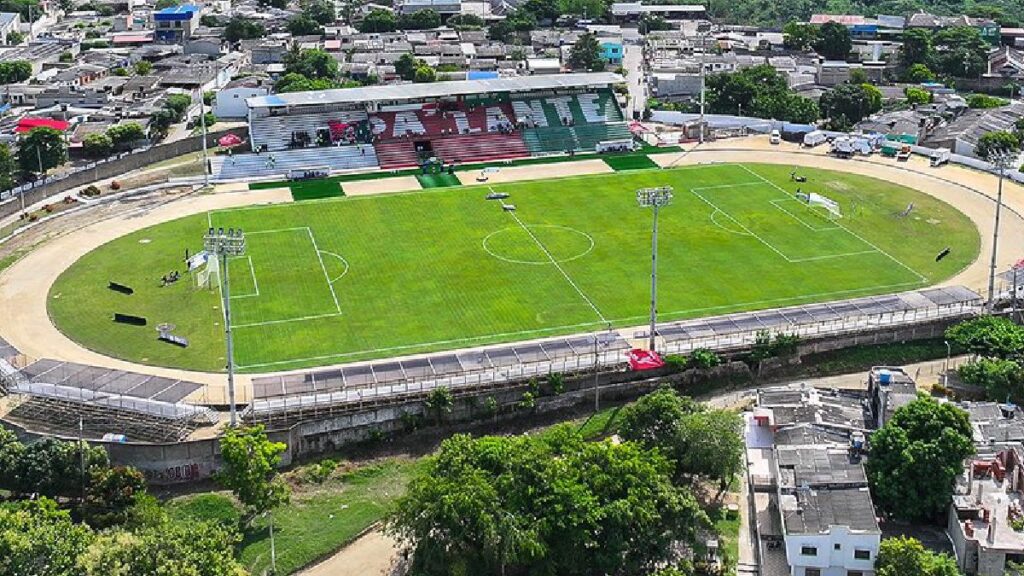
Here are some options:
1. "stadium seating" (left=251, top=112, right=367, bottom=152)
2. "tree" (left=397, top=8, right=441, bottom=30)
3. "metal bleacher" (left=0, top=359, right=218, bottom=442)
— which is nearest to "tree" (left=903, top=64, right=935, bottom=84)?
"tree" (left=397, top=8, right=441, bottom=30)

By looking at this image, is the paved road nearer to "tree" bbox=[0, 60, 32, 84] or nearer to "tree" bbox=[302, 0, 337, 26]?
"tree" bbox=[302, 0, 337, 26]

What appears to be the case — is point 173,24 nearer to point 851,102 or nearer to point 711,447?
point 851,102

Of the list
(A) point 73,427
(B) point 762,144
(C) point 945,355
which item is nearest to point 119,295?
(A) point 73,427

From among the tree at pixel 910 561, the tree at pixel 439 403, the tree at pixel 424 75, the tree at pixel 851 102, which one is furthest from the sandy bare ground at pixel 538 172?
the tree at pixel 910 561

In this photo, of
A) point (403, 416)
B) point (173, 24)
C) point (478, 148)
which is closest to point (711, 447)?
point (403, 416)

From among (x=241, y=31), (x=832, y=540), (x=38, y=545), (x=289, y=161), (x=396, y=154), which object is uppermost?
(x=241, y=31)

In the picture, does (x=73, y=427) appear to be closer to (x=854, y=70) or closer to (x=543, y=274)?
(x=543, y=274)
